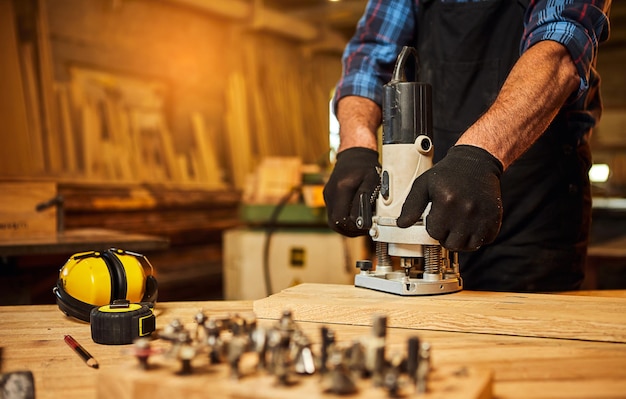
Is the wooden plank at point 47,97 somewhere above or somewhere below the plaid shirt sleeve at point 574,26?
above

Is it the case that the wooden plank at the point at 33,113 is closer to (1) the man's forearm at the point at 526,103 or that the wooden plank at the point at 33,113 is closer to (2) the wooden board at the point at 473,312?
(2) the wooden board at the point at 473,312

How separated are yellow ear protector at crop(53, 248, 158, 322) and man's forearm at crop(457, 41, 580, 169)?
0.74m

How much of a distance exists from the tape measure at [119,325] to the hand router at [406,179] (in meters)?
0.51

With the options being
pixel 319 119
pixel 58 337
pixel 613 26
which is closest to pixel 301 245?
pixel 58 337

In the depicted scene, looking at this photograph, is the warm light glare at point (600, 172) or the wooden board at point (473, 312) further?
the warm light glare at point (600, 172)

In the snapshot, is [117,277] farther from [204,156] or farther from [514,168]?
[204,156]

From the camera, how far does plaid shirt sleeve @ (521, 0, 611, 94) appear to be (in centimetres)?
141

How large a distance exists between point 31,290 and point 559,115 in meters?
2.52

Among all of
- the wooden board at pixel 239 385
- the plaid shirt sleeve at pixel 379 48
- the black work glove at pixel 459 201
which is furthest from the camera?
the plaid shirt sleeve at pixel 379 48

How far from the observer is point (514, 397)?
2.74ft

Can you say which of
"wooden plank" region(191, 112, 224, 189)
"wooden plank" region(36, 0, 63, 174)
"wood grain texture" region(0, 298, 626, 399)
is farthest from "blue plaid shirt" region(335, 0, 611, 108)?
"wooden plank" region(191, 112, 224, 189)

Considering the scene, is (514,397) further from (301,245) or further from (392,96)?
(301,245)

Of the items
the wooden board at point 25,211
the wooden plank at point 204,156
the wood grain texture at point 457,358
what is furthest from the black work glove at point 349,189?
the wooden plank at point 204,156

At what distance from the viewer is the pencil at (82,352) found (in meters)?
0.99
